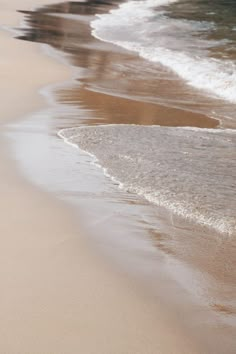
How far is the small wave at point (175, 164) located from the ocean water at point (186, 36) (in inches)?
112

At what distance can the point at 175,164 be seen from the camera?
551 centimetres

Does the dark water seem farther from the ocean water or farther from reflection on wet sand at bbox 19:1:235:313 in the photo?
reflection on wet sand at bbox 19:1:235:313

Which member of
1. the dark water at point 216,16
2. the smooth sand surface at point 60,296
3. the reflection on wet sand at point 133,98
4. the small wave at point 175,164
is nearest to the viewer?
the smooth sand surface at point 60,296

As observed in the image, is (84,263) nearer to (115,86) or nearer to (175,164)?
(175,164)

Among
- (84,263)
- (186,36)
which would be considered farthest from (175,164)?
(186,36)

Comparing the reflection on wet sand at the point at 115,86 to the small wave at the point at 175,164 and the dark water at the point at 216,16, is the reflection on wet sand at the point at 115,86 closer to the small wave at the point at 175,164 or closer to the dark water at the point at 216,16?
the small wave at the point at 175,164

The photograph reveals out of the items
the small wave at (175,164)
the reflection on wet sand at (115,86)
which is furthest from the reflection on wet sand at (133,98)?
the small wave at (175,164)

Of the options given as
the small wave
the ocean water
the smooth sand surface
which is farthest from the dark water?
the smooth sand surface

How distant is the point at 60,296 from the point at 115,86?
21.9 ft

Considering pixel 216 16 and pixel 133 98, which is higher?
pixel 133 98

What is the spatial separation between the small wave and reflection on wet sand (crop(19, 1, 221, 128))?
2.37 ft

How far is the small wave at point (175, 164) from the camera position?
459 cm

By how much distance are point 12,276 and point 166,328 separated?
2.69 feet

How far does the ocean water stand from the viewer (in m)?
10.8
